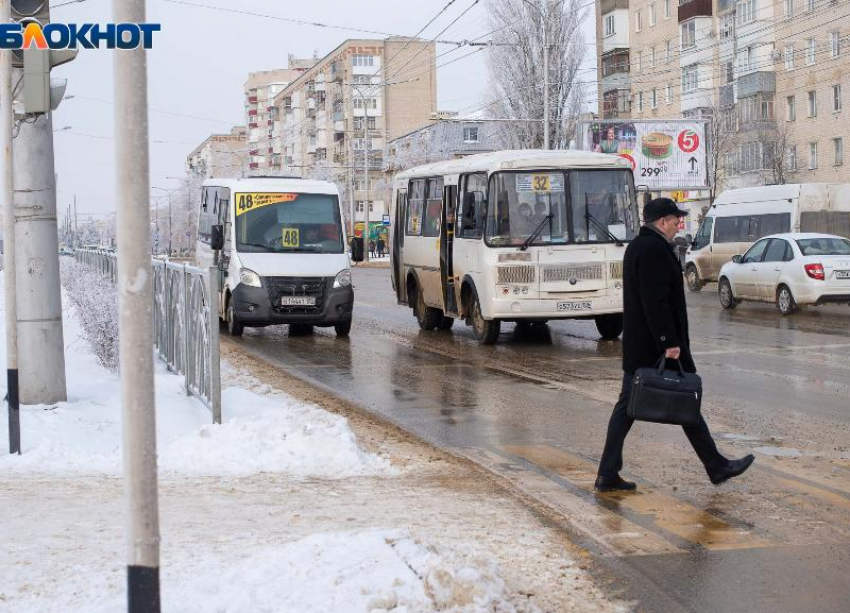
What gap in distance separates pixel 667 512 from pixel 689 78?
6504 cm

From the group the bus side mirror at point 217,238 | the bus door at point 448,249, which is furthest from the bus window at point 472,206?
the bus side mirror at point 217,238

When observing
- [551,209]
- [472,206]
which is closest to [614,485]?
[551,209]

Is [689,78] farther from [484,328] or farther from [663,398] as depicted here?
[663,398]

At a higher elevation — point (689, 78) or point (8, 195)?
point (689, 78)

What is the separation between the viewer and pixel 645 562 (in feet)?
20.0

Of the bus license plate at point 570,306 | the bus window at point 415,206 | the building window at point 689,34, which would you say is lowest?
the bus license plate at point 570,306

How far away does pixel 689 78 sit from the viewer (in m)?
69.6

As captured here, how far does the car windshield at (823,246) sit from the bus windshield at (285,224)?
9431 millimetres

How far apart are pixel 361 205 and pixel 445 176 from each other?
110 meters

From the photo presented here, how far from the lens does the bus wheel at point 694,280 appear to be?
35.4 metres

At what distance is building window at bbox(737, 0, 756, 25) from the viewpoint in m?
62.5

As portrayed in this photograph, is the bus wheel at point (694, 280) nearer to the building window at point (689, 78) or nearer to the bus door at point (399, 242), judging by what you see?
the bus door at point (399, 242)

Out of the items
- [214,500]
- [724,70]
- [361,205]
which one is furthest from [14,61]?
[361,205]

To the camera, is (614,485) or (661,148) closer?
(614,485)
